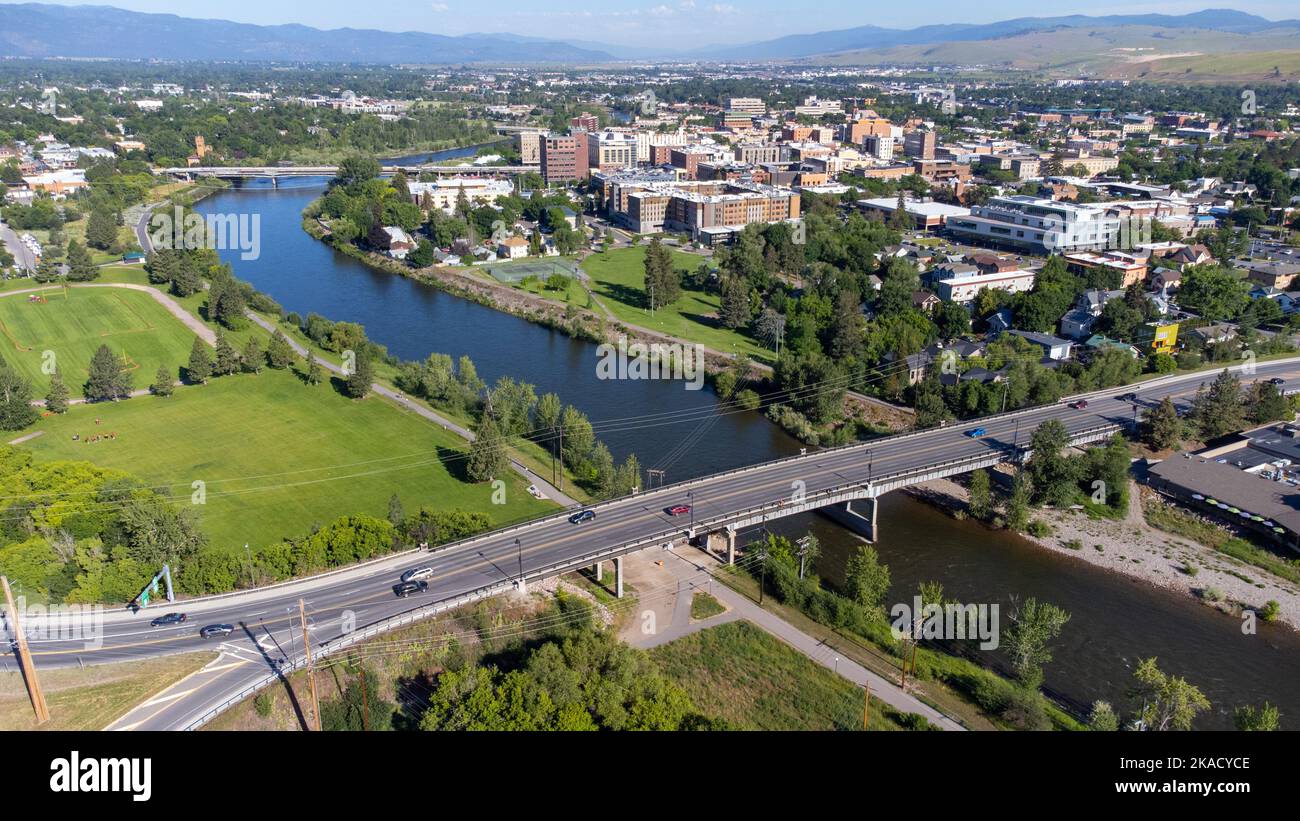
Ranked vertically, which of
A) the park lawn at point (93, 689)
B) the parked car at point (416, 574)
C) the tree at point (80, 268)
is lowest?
the park lawn at point (93, 689)

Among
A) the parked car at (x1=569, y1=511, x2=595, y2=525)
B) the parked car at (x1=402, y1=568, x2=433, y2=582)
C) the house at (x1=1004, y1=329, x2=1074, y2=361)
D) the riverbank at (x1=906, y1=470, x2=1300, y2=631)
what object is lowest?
the riverbank at (x1=906, y1=470, x2=1300, y2=631)

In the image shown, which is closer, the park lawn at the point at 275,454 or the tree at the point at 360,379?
the park lawn at the point at 275,454

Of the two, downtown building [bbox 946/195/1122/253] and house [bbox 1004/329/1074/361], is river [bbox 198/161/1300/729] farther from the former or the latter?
downtown building [bbox 946/195/1122/253]

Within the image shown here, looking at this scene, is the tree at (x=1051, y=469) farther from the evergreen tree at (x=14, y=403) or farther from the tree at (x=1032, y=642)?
the evergreen tree at (x=14, y=403)

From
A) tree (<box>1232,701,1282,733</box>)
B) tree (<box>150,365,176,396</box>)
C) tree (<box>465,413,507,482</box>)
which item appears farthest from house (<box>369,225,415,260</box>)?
tree (<box>1232,701,1282,733</box>)

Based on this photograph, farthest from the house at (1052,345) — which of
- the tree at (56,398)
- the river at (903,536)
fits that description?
the tree at (56,398)
